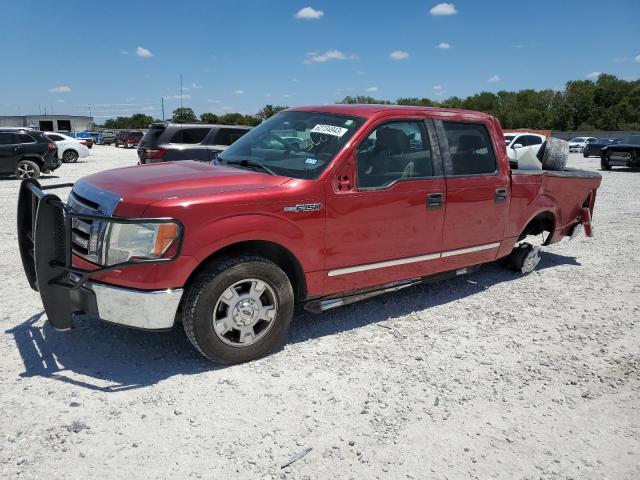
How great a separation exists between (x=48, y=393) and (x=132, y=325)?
0.66m

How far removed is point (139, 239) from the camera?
127 inches

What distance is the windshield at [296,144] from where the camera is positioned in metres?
3.96

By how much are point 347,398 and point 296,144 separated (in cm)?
209

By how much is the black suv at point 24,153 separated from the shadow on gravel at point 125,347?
12.6m

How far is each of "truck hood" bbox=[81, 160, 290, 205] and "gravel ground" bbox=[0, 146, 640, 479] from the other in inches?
48.4

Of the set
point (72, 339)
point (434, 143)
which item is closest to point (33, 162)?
point (72, 339)

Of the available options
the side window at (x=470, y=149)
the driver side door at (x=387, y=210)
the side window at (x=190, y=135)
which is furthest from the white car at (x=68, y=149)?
the driver side door at (x=387, y=210)

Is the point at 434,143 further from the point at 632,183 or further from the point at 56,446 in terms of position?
the point at 632,183

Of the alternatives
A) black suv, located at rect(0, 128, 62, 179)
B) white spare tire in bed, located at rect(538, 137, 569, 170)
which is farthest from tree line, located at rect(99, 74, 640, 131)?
white spare tire in bed, located at rect(538, 137, 569, 170)

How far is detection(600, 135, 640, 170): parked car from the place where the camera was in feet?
71.7

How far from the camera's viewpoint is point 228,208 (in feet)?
11.1

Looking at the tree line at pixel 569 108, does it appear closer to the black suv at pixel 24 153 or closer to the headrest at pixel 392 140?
the black suv at pixel 24 153

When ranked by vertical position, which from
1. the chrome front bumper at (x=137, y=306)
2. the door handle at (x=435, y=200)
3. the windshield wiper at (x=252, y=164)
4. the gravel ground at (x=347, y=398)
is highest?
the windshield wiper at (x=252, y=164)

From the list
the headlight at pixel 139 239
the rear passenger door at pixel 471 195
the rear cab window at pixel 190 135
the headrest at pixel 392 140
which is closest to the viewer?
the headlight at pixel 139 239
